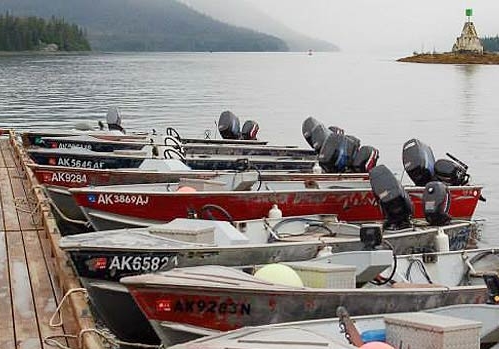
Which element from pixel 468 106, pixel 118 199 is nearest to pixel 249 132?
pixel 118 199

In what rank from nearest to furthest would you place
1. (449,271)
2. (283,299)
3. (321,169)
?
(283,299) < (449,271) < (321,169)

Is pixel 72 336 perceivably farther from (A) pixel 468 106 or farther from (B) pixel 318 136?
(A) pixel 468 106

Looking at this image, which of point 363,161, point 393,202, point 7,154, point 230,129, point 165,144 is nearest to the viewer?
point 393,202

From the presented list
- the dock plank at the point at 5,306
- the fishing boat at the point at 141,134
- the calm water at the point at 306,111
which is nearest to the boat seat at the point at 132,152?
the fishing boat at the point at 141,134

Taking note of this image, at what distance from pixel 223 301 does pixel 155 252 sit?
168 centimetres

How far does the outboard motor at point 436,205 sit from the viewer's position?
11016 millimetres

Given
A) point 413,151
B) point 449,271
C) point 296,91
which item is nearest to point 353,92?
point 296,91

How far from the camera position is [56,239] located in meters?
9.43

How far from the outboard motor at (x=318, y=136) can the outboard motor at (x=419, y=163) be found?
314 centimetres

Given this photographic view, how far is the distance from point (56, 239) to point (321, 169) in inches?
266

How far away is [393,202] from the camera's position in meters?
11.0

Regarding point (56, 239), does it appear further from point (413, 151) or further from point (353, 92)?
point (353, 92)

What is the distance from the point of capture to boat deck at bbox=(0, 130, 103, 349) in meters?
7.00

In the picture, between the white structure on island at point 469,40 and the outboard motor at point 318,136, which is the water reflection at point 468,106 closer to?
the outboard motor at point 318,136
